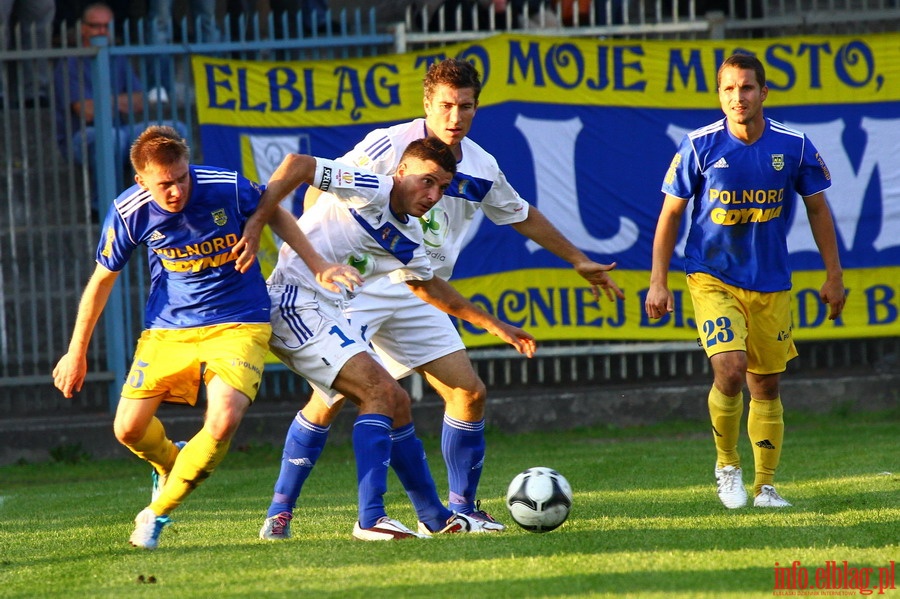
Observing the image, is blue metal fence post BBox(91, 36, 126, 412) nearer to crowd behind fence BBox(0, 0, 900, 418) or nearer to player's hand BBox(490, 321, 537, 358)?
crowd behind fence BBox(0, 0, 900, 418)

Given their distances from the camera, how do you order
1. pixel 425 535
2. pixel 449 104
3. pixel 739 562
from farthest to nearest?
pixel 449 104 < pixel 425 535 < pixel 739 562

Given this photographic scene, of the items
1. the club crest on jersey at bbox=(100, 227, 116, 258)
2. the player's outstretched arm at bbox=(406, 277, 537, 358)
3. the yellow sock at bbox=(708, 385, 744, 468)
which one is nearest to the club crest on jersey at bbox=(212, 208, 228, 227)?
the club crest on jersey at bbox=(100, 227, 116, 258)

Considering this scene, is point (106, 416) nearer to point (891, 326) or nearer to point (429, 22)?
point (429, 22)

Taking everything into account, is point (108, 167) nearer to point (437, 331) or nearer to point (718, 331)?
point (437, 331)

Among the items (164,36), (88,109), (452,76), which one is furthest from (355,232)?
(164,36)

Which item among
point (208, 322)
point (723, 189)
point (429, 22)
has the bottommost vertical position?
point (208, 322)

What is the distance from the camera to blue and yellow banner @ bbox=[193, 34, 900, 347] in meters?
11.2

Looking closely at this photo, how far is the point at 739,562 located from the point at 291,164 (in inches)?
103

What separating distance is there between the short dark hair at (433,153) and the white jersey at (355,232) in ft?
0.60

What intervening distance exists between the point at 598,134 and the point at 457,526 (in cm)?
614

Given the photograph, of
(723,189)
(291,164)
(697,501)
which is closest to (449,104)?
(291,164)

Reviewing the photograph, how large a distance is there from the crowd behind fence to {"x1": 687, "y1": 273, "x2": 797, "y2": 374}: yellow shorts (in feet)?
14.7

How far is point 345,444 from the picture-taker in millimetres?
11117

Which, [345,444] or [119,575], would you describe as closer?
[119,575]
